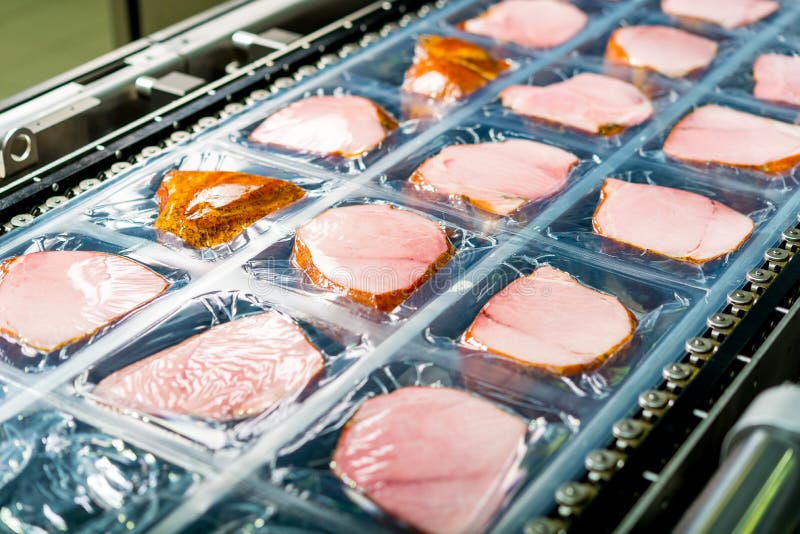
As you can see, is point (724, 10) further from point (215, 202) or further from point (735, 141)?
point (215, 202)

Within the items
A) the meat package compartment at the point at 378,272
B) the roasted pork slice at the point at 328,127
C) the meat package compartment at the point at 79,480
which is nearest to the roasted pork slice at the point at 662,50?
the roasted pork slice at the point at 328,127

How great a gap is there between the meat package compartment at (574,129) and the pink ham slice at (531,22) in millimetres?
137

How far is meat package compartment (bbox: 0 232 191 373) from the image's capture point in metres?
1.50

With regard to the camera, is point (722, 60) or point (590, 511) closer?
point (590, 511)

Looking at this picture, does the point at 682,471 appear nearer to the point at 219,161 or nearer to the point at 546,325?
the point at 546,325

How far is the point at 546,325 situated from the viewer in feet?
5.29

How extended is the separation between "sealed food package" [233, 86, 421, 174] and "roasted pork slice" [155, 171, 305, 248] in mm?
146

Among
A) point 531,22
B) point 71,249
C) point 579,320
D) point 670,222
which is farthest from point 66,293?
point 531,22

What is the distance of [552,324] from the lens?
162 cm

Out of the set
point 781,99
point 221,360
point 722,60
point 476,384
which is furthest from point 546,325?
point 722,60

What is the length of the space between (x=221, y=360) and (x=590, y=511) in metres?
0.59

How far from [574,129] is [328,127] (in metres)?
0.55

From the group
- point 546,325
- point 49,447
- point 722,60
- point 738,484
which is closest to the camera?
point 738,484

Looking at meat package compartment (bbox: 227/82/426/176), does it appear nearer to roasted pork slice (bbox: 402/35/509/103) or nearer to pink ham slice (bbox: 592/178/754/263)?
roasted pork slice (bbox: 402/35/509/103)
